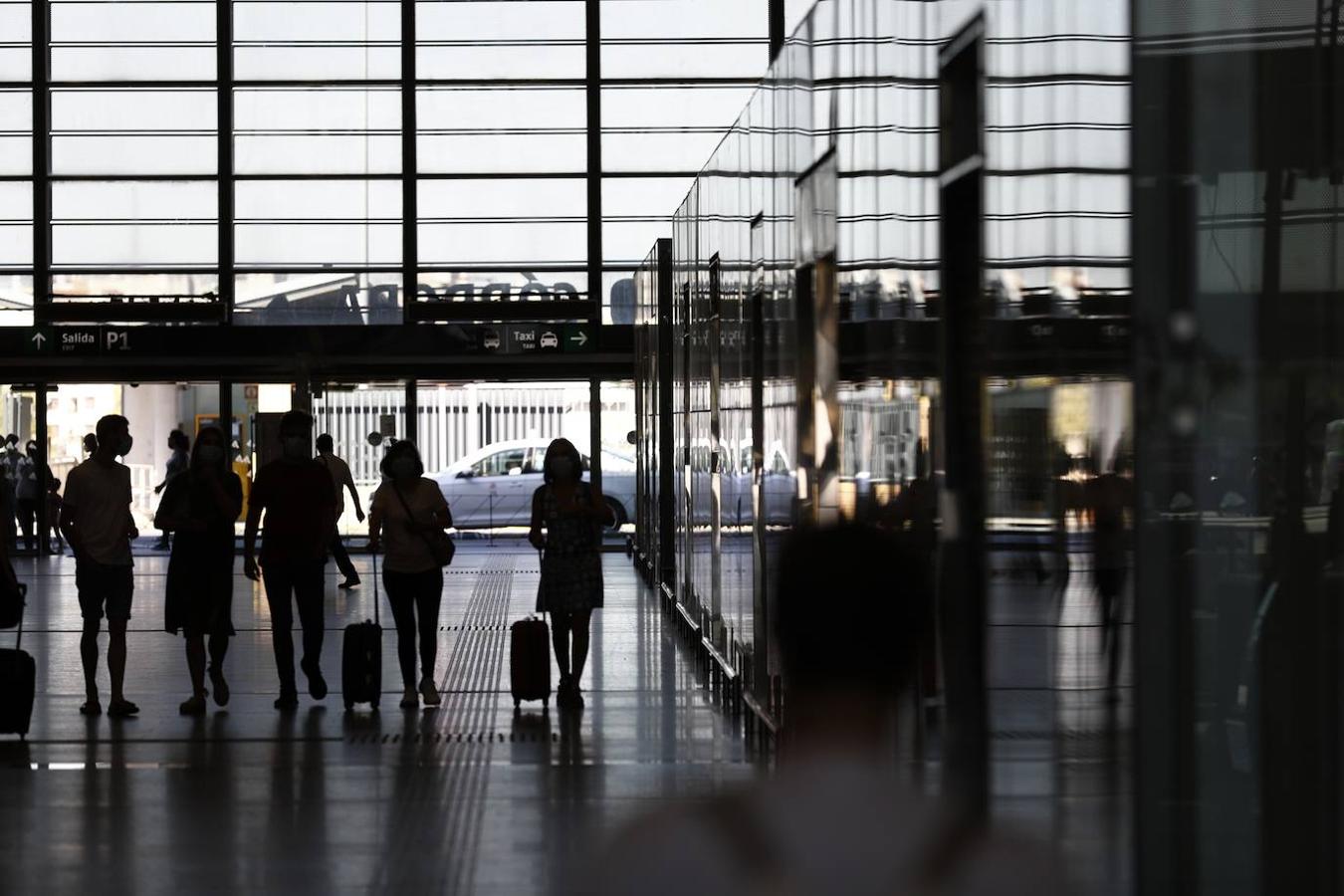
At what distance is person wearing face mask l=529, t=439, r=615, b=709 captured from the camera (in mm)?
11945

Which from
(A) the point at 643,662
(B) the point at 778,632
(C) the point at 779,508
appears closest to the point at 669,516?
(A) the point at 643,662

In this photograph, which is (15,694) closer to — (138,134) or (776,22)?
(138,134)

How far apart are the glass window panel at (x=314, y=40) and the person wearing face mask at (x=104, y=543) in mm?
19808

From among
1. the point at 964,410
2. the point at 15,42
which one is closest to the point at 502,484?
the point at 15,42

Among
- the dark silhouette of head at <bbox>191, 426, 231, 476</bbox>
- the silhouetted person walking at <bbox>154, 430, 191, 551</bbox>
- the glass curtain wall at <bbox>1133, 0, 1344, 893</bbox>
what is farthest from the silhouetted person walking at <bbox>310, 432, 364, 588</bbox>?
the glass curtain wall at <bbox>1133, 0, 1344, 893</bbox>

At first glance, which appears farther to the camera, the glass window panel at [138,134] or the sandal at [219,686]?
the glass window panel at [138,134]

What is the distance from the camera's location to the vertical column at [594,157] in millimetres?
30453

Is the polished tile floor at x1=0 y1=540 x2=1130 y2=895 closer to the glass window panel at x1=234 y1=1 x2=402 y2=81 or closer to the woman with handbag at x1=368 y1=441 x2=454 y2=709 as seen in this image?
the woman with handbag at x1=368 y1=441 x2=454 y2=709

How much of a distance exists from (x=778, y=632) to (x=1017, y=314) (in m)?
2.75

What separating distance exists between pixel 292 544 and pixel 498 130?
1938 centimetres

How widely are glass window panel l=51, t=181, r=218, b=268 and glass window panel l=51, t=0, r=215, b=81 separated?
1.75 m

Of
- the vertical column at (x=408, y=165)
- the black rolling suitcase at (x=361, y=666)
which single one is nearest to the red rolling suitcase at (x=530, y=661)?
the black rolling suitcase at (x=361, y=666)

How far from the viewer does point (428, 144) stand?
1200 inches

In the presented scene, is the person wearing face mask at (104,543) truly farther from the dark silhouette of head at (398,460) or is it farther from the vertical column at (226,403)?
the vertical column at (226,403)
